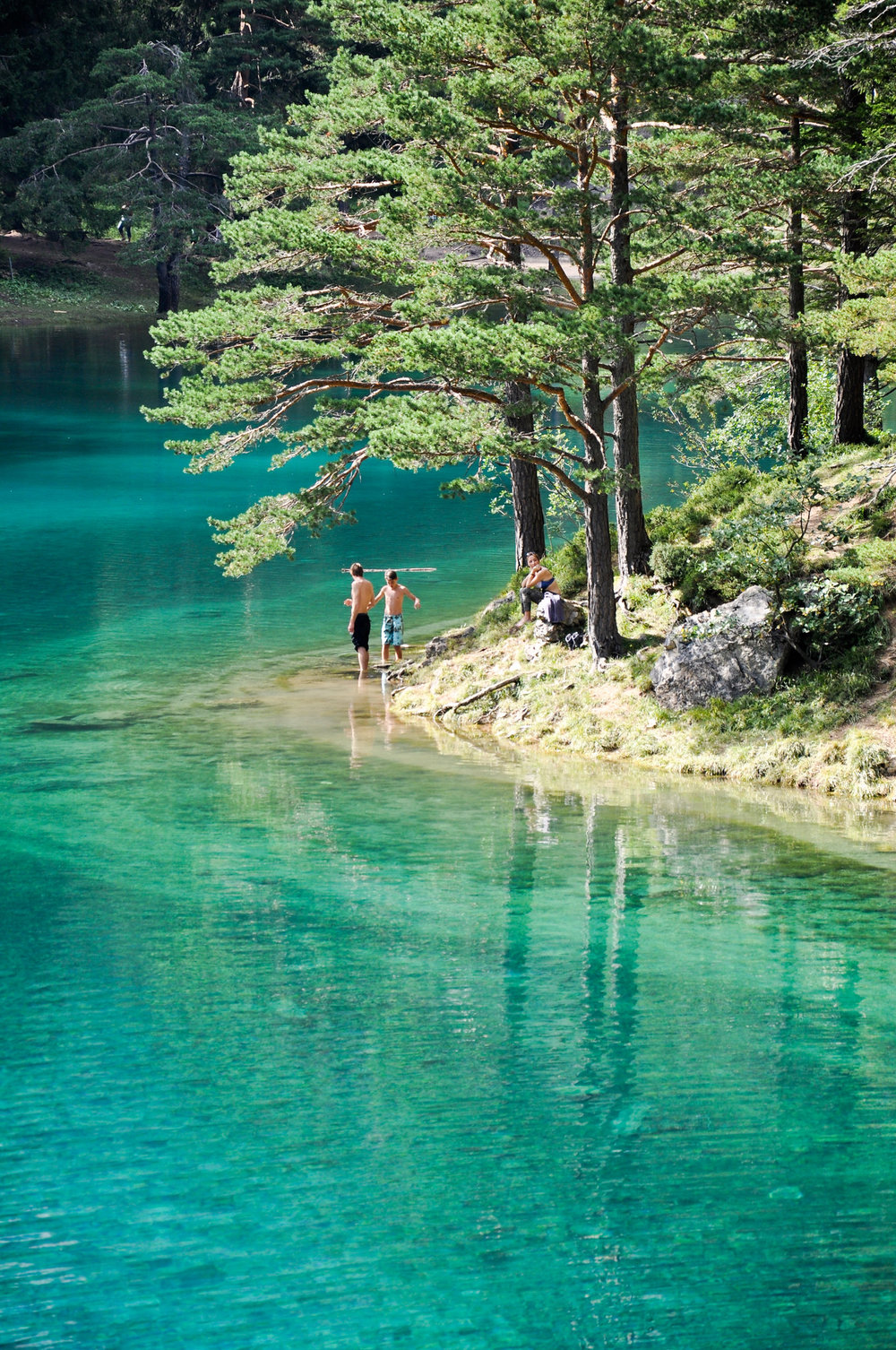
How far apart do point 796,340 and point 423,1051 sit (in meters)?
10.9

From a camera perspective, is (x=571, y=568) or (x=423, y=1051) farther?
(x=571, y=568)

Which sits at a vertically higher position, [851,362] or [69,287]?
[69,287]

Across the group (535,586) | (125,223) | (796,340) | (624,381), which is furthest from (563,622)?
(125,223)

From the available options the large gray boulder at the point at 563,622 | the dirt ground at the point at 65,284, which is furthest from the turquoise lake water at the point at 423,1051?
the dirt ground at the point at 65,284

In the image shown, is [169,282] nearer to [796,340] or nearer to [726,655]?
[796,340]

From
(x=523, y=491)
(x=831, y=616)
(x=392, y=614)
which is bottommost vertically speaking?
(x=392, y=614)

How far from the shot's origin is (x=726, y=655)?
53.5 ft

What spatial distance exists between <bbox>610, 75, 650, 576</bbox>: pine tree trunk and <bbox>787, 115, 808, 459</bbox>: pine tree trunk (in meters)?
2.03

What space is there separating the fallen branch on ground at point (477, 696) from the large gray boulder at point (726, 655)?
2.54 m

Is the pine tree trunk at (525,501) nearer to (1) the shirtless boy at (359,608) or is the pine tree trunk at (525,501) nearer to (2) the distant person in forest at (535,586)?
(2) the distant person in forest at (535,586)

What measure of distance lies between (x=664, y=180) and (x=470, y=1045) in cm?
1241

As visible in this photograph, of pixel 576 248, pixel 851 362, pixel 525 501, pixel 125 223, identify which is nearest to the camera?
pixel 576 248

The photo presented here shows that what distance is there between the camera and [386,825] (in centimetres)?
1419

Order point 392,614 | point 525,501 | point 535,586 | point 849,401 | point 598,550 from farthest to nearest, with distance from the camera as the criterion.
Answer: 1. point 392,614
2. point 525,501
3. point 535,586
4. point 849,401
5. point 598,550
